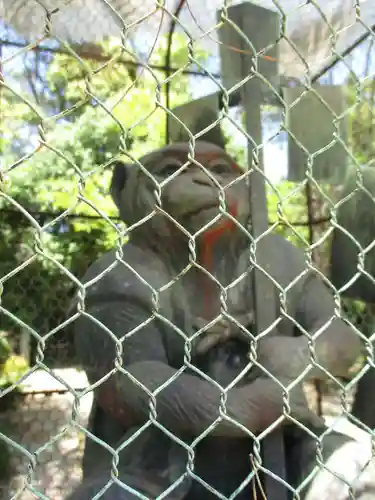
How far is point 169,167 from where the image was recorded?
102 centimetres

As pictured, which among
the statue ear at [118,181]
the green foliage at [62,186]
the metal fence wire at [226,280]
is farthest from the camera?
the green foliage at [62,186]

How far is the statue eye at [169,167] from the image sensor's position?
1013mm

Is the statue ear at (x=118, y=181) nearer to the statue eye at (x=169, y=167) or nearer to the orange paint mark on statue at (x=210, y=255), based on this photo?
the statue eye at (x=169, y=167)

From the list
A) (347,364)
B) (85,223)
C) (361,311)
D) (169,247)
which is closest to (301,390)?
(347,364)

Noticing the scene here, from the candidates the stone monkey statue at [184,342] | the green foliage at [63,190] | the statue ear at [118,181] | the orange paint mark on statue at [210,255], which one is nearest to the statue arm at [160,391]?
the stone monkey statue at [184,342]

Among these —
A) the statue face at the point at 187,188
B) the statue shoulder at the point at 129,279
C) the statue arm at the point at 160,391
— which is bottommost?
the statue arm at the point at 160,391

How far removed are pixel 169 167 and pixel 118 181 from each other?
0.36 ft

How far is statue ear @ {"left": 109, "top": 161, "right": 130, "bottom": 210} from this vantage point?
1.06 metres

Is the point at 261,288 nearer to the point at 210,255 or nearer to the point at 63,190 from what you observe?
the point at 210,255

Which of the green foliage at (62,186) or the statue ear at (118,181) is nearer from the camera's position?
the statue ear at (118,181)

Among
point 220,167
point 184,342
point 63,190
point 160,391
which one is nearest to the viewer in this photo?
point 160,391

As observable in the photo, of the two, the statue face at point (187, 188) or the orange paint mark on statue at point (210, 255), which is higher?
the statue face at point (187, 188)

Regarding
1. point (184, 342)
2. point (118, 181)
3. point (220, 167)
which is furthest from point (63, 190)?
point (184, 342)

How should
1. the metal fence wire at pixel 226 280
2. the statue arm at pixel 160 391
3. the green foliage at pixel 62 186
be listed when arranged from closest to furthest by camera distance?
1. the metal fence wire at pixel 226 280
2. the statue arm at pixel 160 391
3. the green foliage at pixel 62 186
